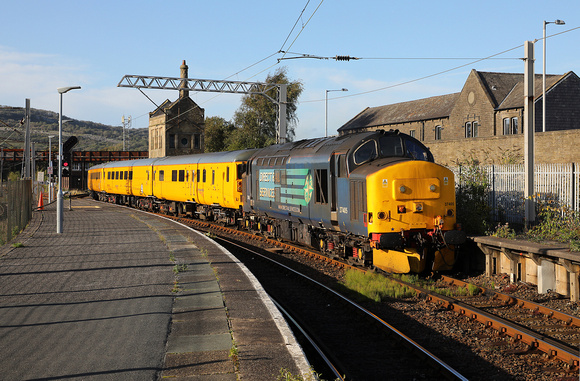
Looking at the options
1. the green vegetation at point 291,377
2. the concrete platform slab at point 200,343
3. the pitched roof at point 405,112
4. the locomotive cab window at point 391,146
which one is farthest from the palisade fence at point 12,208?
the pitched roof at point 405,112

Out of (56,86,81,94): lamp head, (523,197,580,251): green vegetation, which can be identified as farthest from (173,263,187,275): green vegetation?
(56,86,81,94): lamp head

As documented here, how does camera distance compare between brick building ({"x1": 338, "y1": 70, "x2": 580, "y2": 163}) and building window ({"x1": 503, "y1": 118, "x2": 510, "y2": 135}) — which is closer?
brick building ({"x1": 338, "y1": 70, "x2": 580, "y2": 163})

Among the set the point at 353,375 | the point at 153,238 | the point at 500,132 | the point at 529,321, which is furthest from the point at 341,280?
the point at 500,132

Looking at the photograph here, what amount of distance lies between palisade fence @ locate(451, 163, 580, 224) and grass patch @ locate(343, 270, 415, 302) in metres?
5.34

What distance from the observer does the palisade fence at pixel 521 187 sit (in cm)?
1594

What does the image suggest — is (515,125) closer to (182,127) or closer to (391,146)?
(391,146)

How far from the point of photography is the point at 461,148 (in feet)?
97.6

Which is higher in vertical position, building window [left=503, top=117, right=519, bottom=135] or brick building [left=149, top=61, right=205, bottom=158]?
brick building [left=149, top=61, right=205, bottom=158]

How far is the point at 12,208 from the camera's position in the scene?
73.0 ft

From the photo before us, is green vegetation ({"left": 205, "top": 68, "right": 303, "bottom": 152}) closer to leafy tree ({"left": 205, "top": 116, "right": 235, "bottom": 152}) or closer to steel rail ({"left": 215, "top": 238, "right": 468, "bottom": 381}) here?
leafy tree ({"left": 205, "top": 116, "right": 235, "bottom": 152})

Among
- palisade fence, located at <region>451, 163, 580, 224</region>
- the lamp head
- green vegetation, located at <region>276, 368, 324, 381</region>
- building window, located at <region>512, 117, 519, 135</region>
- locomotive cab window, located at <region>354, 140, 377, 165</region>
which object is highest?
building window, located at <region>512, 117, 519, 135</region>

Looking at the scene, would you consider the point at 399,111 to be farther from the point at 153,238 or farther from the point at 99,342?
the point at 99,342

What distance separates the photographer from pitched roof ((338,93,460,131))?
54.7m

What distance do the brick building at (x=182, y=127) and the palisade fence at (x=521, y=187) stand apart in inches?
2208
